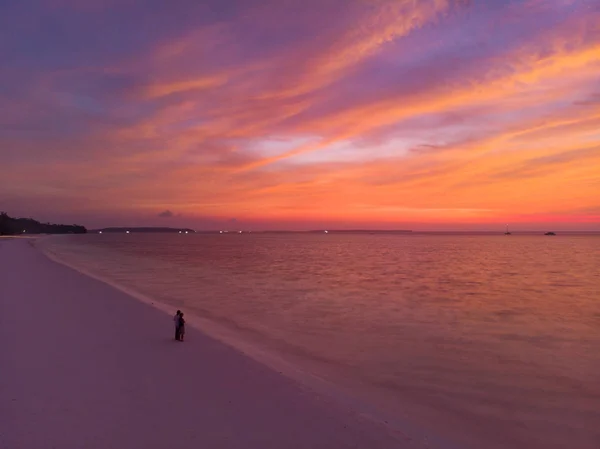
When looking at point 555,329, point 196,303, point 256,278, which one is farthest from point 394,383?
point 256,278

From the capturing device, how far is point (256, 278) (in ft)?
116

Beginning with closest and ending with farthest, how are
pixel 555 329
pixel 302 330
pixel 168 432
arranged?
pixel 168 432, pixel 302 330, pixel 555 329

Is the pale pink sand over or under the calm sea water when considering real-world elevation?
over

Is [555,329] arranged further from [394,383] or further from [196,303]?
[196,303]

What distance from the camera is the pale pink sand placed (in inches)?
247

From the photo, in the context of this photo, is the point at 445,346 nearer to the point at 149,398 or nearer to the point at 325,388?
the point at 325,388

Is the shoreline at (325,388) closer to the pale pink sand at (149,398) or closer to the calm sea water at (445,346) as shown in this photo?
the calm sea water at (445,346)

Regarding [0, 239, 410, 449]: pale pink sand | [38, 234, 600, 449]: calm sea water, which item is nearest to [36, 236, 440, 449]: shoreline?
[38, 234, 600, 449]: calm sea water

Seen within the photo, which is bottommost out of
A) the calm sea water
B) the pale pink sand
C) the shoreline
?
the calm sea water

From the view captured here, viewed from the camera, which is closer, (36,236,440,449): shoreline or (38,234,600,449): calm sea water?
(36,236,440,449): shoreline

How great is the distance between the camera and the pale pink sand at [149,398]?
20.6 ft

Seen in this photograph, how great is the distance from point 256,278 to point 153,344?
78.5 feet

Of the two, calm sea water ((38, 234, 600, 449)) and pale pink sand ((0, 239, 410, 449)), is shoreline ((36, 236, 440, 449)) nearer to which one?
calm sea water ((38, 234, 600, 449))

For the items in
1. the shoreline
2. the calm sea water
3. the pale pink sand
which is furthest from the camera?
the calm sea water
